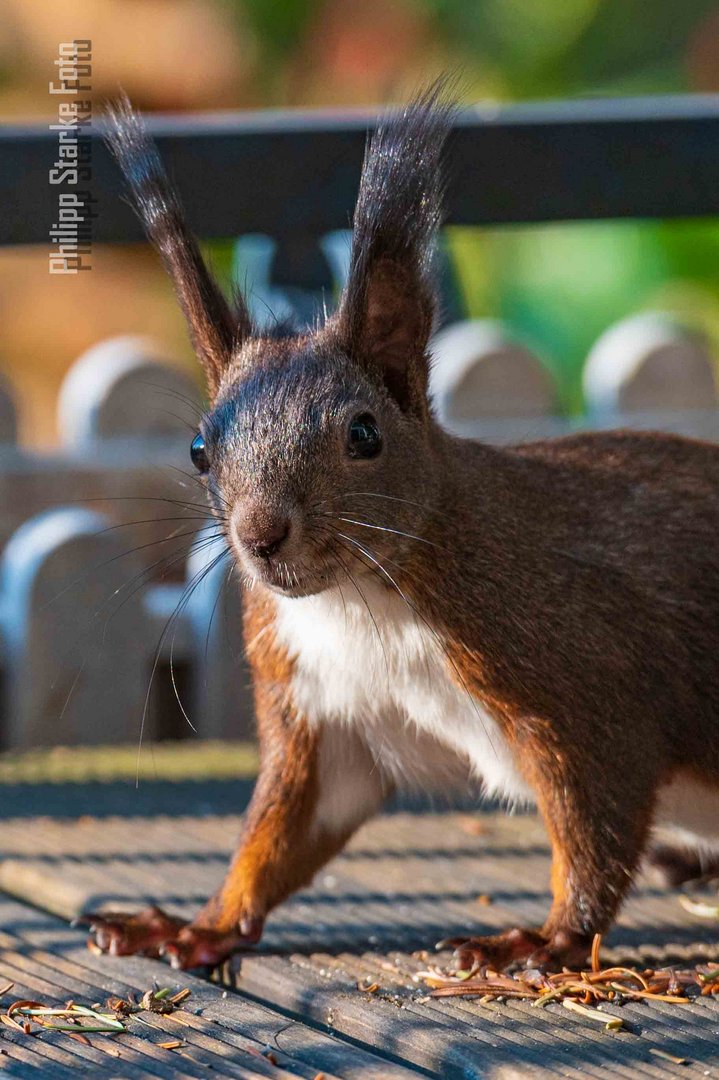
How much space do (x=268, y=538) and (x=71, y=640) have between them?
83.4 inches

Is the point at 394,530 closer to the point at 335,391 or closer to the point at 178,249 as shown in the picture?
the point at 335,391

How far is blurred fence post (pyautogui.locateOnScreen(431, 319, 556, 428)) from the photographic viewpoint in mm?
5117

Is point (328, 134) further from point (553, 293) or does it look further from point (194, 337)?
point (553, 293)

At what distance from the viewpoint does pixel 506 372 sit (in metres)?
5.18

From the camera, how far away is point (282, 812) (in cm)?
267

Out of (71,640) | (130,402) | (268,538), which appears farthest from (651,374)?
(268,538)

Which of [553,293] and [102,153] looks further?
[553,293]

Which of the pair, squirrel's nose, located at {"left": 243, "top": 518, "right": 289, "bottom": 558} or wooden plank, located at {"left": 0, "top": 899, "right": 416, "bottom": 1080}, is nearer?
wooden plank, located at {"left": 0, "top": 899, "right": 416, "bottom": 1080}

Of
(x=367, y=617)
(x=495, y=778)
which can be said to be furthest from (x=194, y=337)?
(x=495, y=778)

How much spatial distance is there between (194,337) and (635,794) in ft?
3.13

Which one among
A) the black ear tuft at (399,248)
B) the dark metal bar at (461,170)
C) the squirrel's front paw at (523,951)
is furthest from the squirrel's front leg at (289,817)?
the dark metal bar at (461,170)

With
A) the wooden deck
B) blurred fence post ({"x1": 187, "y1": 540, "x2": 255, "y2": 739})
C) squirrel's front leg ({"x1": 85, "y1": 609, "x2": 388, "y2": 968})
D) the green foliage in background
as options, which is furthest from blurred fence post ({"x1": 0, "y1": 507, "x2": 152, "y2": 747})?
the green foliage in background

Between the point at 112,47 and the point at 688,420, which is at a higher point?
the point at 112,47

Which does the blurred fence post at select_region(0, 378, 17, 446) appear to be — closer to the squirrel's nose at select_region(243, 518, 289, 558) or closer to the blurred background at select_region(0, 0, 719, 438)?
the squirrel's nose at select_region(243, 518, 289, 558)
